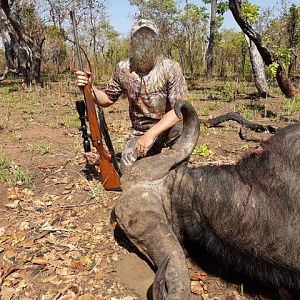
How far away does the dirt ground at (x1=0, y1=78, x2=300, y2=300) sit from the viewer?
2957 mm

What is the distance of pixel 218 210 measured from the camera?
2557mm

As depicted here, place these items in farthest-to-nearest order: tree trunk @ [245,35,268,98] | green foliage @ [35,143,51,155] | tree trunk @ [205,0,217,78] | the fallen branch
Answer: tree trunk @ [205,0,217,78] < tree trunk @ [245,35,268,98] < the fallen branch < green foliage @ [35,143,51,155]

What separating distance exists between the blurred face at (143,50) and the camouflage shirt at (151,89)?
0.21ft

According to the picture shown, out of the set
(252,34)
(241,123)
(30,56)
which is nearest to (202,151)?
(241,123)

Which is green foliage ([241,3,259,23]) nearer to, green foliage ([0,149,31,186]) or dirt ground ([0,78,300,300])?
dirt ground ([0,78,300,300])

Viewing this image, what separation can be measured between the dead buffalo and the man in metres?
0.96

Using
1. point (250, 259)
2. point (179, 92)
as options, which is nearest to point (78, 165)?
point (179, 92)

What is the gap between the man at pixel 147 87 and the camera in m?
3.86

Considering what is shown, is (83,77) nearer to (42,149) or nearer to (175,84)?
(175,84)

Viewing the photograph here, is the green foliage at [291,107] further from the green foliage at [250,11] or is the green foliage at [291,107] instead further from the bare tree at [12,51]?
the bare tree at [12,51]

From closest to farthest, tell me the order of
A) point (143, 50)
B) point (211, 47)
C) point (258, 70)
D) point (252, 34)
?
point (143, 50) → point (252, 34) → point (258, 70) → point (211, 47)

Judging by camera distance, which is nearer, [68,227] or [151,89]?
[68,227]

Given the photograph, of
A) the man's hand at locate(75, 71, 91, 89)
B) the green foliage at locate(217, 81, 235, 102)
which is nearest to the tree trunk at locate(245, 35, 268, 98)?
the green foliage at locate(217, 81, 235, 102)

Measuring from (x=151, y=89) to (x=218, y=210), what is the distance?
5.83 ft
